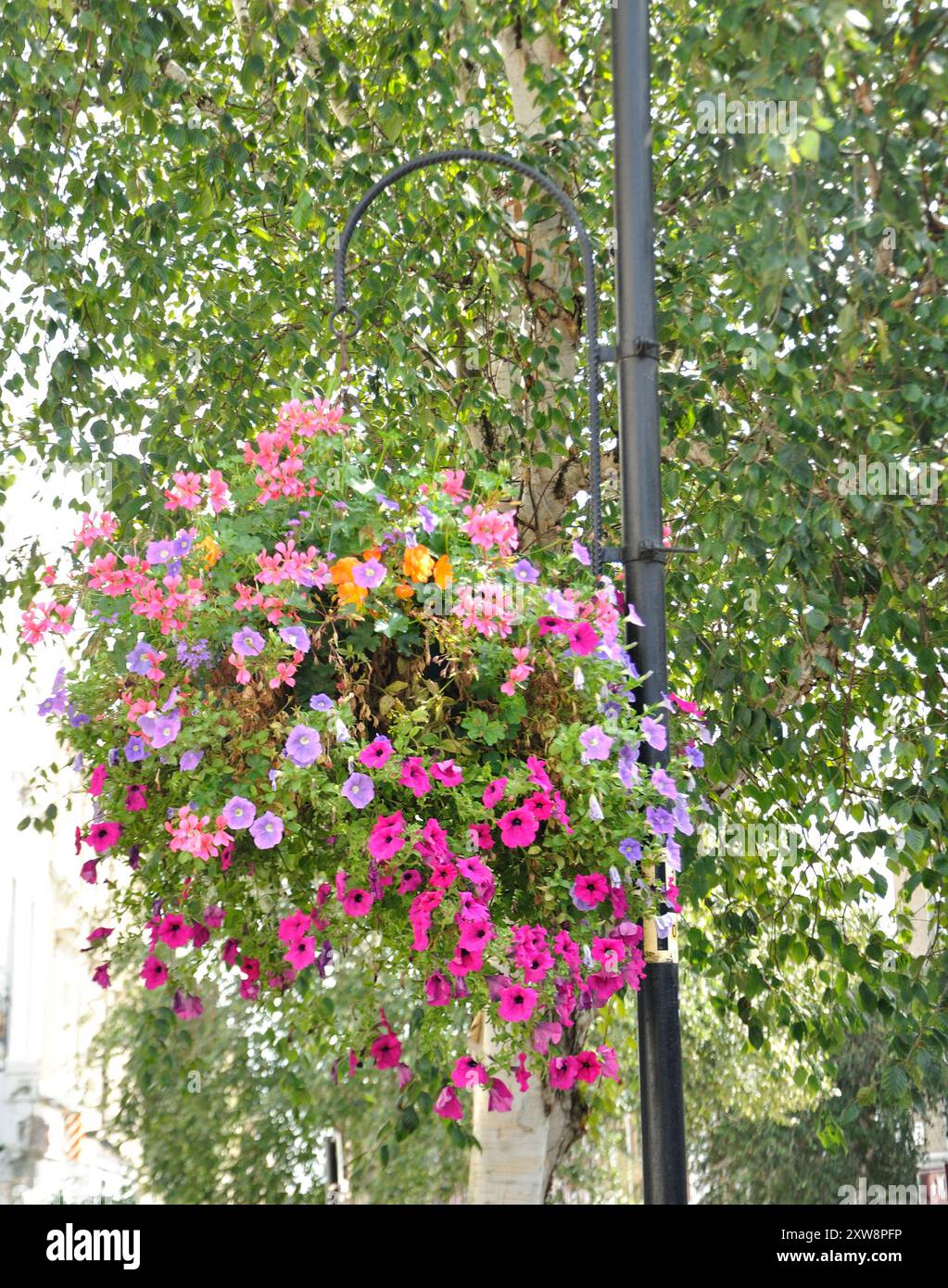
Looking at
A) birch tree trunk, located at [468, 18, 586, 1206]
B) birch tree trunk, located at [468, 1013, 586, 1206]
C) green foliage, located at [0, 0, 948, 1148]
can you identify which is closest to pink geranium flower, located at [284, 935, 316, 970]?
green foliage, located at [0, 0, 948, 1148]

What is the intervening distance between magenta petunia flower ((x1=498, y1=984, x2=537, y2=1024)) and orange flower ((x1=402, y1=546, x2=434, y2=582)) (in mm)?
643

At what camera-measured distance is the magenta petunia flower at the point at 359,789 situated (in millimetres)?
1982

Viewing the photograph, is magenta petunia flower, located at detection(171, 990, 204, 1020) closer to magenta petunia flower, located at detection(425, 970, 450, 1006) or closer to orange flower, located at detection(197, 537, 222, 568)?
magenta petunia flower, located at detection(425, 970, 450, 1006)

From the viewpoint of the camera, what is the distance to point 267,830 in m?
2.02

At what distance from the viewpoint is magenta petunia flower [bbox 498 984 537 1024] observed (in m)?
1.93

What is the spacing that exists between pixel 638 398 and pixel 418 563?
487 mm

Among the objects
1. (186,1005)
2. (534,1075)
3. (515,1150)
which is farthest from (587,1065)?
(515,1150)

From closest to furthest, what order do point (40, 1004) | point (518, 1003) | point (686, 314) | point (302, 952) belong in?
point (518, 1003)
point (302, 952)
point (686, 314)
point (40, 1004)

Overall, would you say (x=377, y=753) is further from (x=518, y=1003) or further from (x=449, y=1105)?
(x=449, y=1105)

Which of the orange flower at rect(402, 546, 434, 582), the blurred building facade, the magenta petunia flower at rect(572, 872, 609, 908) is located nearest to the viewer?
the magenta petunia flower at rect(572, 872, 609, 908)

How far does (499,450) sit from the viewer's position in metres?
4.86

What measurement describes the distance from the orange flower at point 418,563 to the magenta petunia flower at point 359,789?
34 centimetres

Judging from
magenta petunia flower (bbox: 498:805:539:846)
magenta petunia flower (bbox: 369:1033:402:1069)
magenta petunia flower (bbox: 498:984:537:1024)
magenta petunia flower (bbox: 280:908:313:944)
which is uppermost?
magenta petunia flower (bbox: 498:805:539:846)
